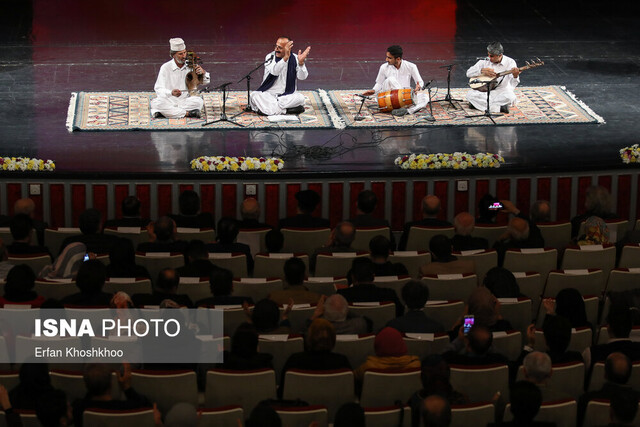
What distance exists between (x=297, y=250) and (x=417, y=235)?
972 millimetres

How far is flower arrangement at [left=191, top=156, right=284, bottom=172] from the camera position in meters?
10.4

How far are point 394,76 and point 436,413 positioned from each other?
8.19m

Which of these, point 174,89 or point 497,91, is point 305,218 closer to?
point 174,89

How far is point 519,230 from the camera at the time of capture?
8234mm

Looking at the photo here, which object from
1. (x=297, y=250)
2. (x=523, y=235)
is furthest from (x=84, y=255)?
(x=523, y=235)

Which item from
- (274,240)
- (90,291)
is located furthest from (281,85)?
(90,291)

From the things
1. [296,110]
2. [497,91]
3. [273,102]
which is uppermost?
[497,91]

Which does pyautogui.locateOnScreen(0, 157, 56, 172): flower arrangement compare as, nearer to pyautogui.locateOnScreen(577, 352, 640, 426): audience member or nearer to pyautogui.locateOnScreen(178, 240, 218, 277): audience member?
pyautogui.locateOnScreen(178, 240, 218, 277): audience member

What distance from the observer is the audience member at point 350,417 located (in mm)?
5305

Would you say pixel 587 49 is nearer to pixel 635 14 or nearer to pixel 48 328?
pixel 635 14

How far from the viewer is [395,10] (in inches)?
720

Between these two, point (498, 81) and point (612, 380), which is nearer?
point (612, 380)

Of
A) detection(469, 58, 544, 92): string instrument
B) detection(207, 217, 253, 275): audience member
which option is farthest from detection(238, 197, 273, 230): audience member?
detection(469, 58, 544, 92): string instrument

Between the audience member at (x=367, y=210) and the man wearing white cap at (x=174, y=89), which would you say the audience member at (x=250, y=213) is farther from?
the man wearing white cap at (x=174, y=89)
